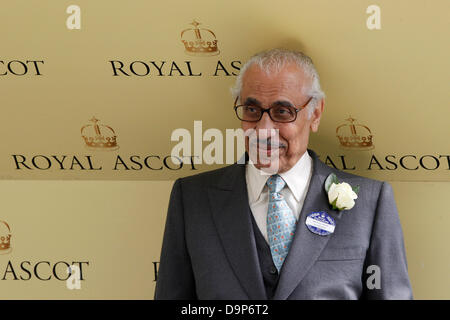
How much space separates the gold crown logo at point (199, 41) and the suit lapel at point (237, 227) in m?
0.38

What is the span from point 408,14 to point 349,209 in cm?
61

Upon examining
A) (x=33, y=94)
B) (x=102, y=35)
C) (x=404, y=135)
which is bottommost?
(x=404, y=135)

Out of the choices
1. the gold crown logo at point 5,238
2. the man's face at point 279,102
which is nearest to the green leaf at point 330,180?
the man's face at point 279,102

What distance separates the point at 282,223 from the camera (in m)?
1.90

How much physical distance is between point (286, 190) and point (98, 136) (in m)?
0.68

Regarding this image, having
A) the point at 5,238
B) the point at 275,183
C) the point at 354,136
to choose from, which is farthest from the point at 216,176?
the point at 5,238

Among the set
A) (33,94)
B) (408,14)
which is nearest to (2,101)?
(33,94)

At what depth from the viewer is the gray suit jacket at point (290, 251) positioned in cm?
186

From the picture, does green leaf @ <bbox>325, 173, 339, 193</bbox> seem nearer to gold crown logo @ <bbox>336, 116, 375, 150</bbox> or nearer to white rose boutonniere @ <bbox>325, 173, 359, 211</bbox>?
white rose boutonniere @ <bbox>325, 173, 359, 211</bbox>

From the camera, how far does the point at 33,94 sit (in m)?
2.11

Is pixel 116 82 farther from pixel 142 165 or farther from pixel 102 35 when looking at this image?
pixel 142 165

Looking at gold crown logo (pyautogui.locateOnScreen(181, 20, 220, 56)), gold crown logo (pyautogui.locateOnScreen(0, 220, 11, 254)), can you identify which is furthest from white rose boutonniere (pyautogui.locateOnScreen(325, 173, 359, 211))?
gold crown logo (pyautogui.locateOnScreen(0, 220, 11, 254))

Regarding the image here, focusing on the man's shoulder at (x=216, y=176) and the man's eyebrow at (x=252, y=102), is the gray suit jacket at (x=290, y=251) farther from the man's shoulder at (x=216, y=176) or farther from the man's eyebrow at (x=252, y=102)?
the man's eyebrow at (x=252, y=102)

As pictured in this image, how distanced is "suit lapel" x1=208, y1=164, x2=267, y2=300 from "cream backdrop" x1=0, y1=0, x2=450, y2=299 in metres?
0.27
